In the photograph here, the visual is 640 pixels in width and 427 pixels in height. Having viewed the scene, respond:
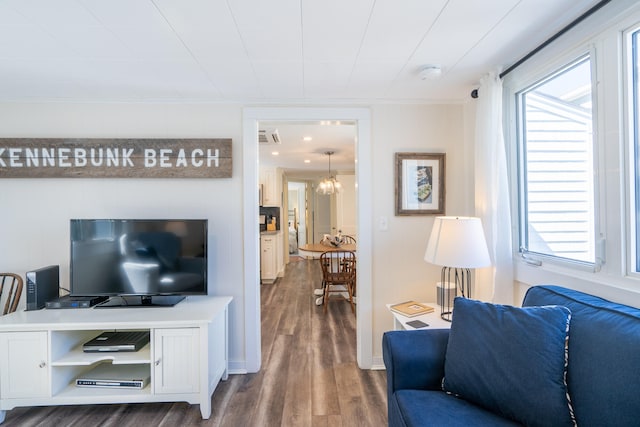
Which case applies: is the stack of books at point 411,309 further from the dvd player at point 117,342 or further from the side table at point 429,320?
the dvd player at point 117,342

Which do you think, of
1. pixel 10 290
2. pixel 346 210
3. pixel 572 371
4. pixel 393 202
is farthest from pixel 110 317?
pixel 346 210

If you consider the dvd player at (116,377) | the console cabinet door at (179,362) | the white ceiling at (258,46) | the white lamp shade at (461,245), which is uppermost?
the white ceiling at (258,46)

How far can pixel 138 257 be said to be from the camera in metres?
2.14

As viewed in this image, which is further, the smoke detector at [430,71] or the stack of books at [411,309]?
the stack of books at [411,309]

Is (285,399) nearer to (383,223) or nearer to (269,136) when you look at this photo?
(383,223)

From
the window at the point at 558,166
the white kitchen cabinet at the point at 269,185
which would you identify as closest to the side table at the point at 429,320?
the window at the point at 558,166

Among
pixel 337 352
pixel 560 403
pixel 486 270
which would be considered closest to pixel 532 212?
pixel 486 270

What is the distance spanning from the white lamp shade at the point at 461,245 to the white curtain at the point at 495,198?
20cm

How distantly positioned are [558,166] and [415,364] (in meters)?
1.36

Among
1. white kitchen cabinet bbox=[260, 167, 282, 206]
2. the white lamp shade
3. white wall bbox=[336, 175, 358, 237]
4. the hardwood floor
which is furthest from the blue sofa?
white wall bbox=[336, 175, 358, 237]

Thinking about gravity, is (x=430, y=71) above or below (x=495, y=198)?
above

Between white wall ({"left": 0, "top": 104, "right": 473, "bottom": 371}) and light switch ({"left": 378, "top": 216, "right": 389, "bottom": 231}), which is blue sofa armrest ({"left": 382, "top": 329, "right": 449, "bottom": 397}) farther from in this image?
light switch ({"left": 378, "top": 216, "right": 389, "bottom": 231})

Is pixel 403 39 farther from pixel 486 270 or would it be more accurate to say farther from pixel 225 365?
pixel 225 365

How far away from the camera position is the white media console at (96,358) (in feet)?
6.00
